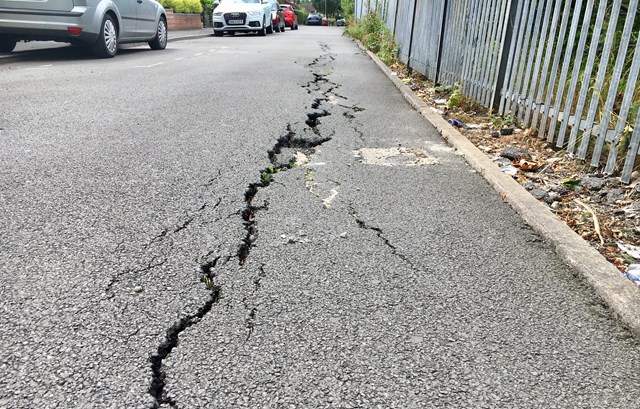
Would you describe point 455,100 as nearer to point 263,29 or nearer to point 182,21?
point 263,29

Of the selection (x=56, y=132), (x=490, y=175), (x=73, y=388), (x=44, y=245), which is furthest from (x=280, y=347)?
(x=56, y=132)

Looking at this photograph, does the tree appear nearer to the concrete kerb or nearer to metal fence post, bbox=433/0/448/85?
metal fence post, bbox=433/0/448/85

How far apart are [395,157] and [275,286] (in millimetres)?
2272

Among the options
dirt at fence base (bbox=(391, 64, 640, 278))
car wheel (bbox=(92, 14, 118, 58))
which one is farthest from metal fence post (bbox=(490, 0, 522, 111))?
car wheel (bbox=(92, 14, 118, 58))

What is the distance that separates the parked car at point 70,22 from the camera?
837 cm

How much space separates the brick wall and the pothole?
66.9 feet

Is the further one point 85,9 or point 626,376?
point 85,9

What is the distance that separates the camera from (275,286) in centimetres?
210

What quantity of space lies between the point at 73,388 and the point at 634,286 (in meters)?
2.22

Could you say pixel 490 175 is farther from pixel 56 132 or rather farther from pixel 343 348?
pixel 56 132

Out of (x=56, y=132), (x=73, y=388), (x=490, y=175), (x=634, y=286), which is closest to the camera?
(x=73, y=388)

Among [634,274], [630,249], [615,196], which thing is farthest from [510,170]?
[634,274]

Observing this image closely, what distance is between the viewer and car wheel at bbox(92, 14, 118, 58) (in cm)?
945

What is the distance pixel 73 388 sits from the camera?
1.48 meters
